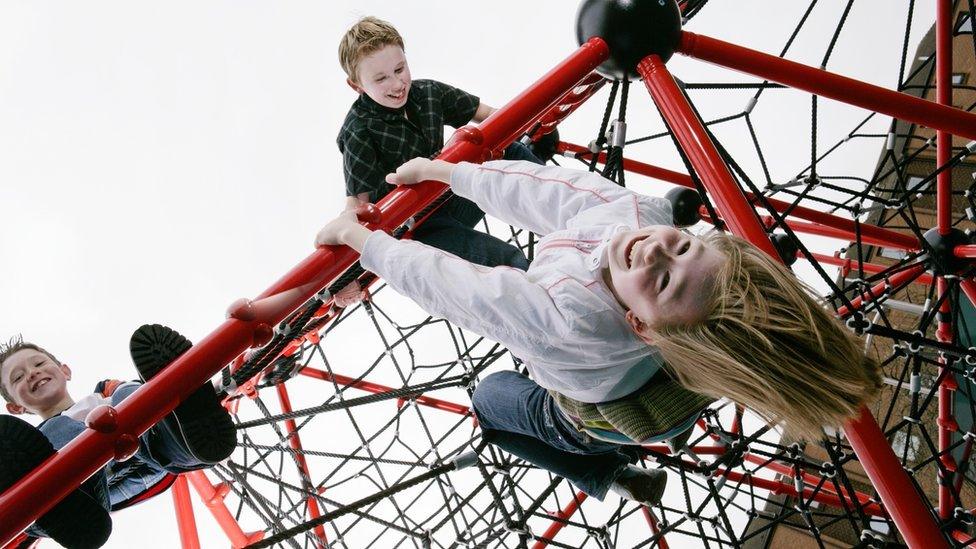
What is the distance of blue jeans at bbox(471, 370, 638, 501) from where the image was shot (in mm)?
1852

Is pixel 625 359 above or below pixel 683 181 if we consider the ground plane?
below

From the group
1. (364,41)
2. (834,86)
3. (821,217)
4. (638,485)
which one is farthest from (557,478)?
(821,217)

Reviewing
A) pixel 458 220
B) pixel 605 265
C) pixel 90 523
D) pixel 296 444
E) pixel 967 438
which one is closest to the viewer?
pixel 605 265

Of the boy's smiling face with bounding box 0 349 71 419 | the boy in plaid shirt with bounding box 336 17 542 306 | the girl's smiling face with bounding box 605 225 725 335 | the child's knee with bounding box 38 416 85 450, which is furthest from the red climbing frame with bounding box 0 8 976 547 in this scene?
the boy's smiling face with bounding box 0 349 71 419

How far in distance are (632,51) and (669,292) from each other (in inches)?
30.3

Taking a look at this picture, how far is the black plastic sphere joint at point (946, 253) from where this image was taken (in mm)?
2402

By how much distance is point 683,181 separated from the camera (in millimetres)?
2824

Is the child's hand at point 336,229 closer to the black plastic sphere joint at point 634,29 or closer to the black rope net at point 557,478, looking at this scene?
the black rope net at point 557,478

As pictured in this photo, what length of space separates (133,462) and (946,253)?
2595 mm

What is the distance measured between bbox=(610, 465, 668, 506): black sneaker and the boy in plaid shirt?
70cm

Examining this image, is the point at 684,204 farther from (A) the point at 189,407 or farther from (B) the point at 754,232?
(A) the point at 189,407

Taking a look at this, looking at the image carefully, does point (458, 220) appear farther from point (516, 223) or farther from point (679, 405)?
point (679, 405)

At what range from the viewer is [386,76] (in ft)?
7.08

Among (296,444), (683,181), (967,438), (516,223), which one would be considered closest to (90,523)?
(516,223)
